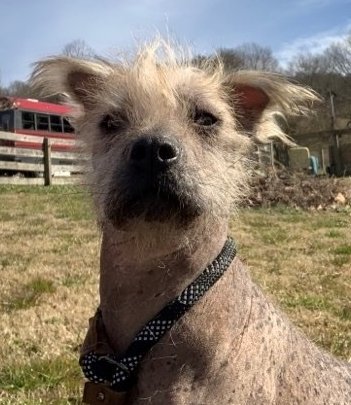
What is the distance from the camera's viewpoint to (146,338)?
254 cm

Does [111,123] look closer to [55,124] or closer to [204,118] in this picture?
[204,118]

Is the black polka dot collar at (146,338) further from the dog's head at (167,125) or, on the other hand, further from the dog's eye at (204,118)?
the dog's eye at (204,118)

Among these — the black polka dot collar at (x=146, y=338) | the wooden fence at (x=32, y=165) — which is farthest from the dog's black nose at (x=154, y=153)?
the wooden fence at (x=32, y=165)

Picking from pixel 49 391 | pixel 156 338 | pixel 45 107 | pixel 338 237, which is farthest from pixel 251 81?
pixel 45 107

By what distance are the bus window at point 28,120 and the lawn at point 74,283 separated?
19.0m

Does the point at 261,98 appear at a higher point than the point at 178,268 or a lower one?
higher

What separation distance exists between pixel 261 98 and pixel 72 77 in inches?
36.8

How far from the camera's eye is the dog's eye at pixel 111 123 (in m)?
2.87

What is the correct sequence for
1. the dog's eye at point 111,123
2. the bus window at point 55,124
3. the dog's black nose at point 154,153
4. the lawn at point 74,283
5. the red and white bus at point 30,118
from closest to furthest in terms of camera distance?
the dog's black nose at point 154,153 < the dog's eye at point 111,123 < the lawn at point 74,283 < the red and white bus at point 30,118 < the bus window at point 55,124

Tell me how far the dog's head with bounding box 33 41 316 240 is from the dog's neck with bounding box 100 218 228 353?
12 cm

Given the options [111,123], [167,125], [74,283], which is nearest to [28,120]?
[74,283]

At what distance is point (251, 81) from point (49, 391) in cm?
250

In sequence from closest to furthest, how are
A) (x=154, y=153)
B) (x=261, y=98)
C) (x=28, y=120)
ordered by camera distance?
(x=154, y=153) → (x=261, y=98) → (x=28, y=120)

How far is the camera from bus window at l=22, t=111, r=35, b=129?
107 ft
